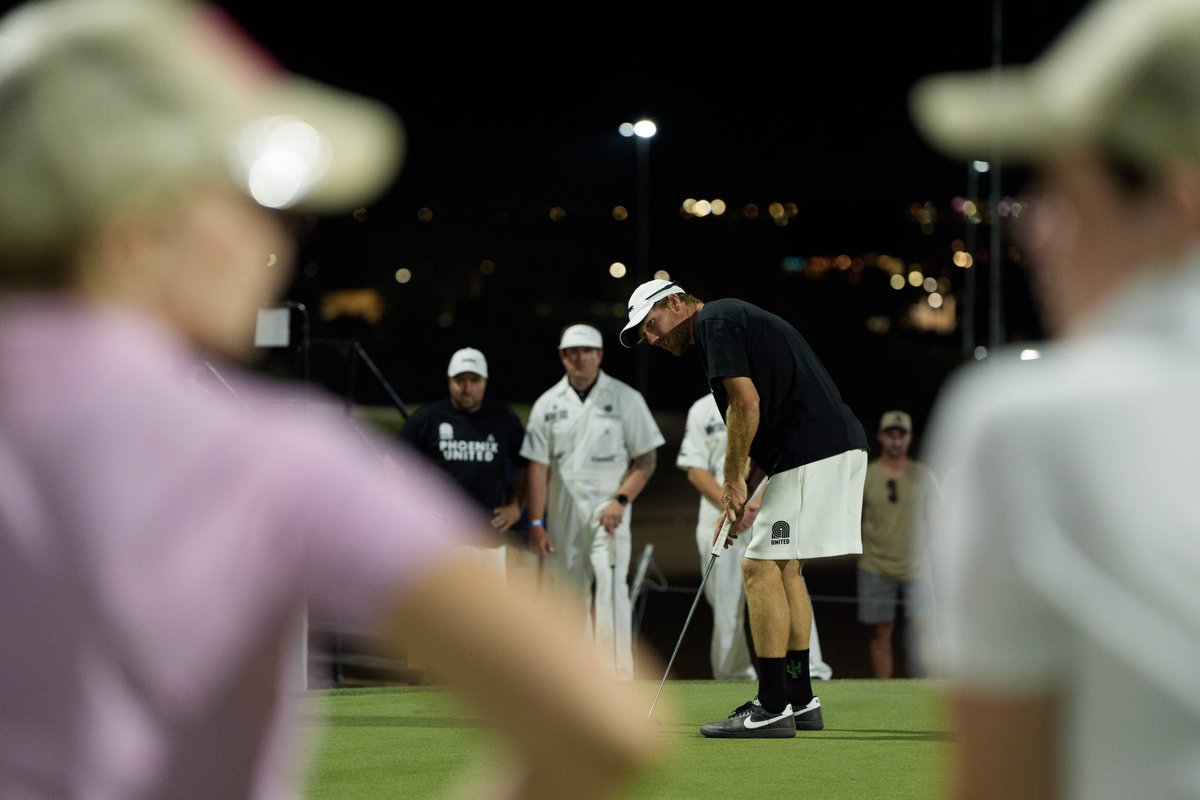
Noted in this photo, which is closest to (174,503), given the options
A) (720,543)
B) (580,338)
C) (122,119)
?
(122,119)

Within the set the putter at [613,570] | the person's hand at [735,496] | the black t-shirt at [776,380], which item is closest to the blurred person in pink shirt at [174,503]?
the black t-shirt at [776,380]

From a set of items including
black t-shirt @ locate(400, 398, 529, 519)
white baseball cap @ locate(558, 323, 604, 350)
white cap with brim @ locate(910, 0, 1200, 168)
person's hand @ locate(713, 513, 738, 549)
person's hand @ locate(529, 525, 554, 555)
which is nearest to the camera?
white cap with brim @ locate(910, 0, 1200, 168)

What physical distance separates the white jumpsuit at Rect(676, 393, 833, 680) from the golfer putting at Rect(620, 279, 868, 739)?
12.5 feet

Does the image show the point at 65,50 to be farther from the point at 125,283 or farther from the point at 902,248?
the point at 902,248

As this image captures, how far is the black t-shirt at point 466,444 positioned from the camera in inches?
471

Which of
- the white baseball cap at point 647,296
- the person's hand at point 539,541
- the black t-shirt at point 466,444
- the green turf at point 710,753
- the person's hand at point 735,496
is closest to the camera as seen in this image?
the green turf at point 710,753

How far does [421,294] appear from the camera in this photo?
79.1 metres

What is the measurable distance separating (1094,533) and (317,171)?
0.63 meters

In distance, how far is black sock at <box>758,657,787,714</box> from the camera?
7.88 metres

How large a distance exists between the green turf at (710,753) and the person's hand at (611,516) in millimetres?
2533

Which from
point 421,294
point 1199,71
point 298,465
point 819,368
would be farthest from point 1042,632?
point 421,294

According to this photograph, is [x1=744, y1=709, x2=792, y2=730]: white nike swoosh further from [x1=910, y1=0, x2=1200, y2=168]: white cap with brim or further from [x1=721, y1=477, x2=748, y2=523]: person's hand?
[x1=910, y1=0, x2=1200, y2=168]: white cap with brim

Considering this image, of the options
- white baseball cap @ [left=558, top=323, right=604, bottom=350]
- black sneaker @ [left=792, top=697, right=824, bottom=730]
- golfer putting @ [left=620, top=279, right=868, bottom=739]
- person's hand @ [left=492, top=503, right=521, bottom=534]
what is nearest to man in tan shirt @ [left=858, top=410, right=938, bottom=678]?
white baseball cap @ [left=558, top=323, right=604, bottom=350]

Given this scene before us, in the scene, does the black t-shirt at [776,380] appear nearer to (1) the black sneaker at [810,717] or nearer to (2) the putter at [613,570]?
(1) the black sneaker at [810,717]
